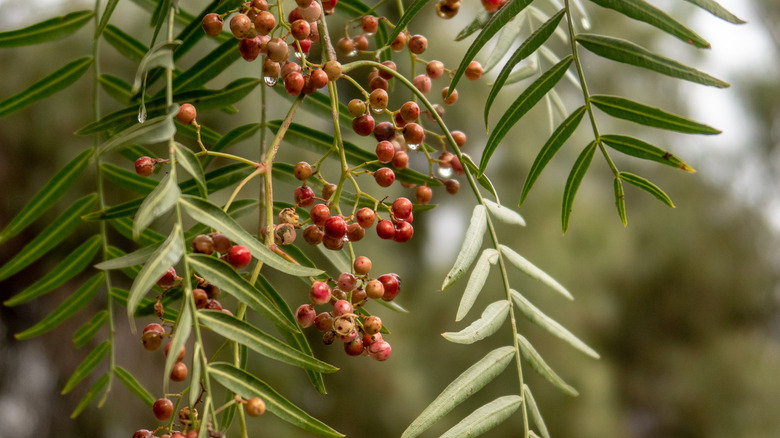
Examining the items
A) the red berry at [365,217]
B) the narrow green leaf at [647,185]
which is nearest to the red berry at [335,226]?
the red berry at [365,217]

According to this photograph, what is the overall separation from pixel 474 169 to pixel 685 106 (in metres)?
2.81

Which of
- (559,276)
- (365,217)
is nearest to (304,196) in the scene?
(365,217)

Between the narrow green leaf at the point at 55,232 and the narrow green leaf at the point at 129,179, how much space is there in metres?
0.02

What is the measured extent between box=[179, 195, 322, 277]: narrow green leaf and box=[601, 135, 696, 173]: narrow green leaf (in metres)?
0.14

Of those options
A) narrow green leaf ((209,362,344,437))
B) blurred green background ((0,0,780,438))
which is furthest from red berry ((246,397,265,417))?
blurred green background ((0,0,780,438))

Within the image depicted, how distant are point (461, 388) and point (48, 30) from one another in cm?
29

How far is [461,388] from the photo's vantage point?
0.24 metres

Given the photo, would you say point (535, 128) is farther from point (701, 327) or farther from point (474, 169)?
point (474, 169)

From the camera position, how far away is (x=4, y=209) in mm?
1622

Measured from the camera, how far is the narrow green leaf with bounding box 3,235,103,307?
37 centimetres

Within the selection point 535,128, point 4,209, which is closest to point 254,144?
point 4,209

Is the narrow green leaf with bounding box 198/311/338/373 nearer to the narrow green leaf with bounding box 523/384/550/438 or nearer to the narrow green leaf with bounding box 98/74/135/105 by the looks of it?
the narrow green leaf with bounding box 523/384/550/438

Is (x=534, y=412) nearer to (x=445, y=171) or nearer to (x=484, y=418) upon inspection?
(x=484, y=418)

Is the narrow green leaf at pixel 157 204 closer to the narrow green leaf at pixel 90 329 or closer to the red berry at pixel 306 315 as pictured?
the red berry at pixel 306 315
